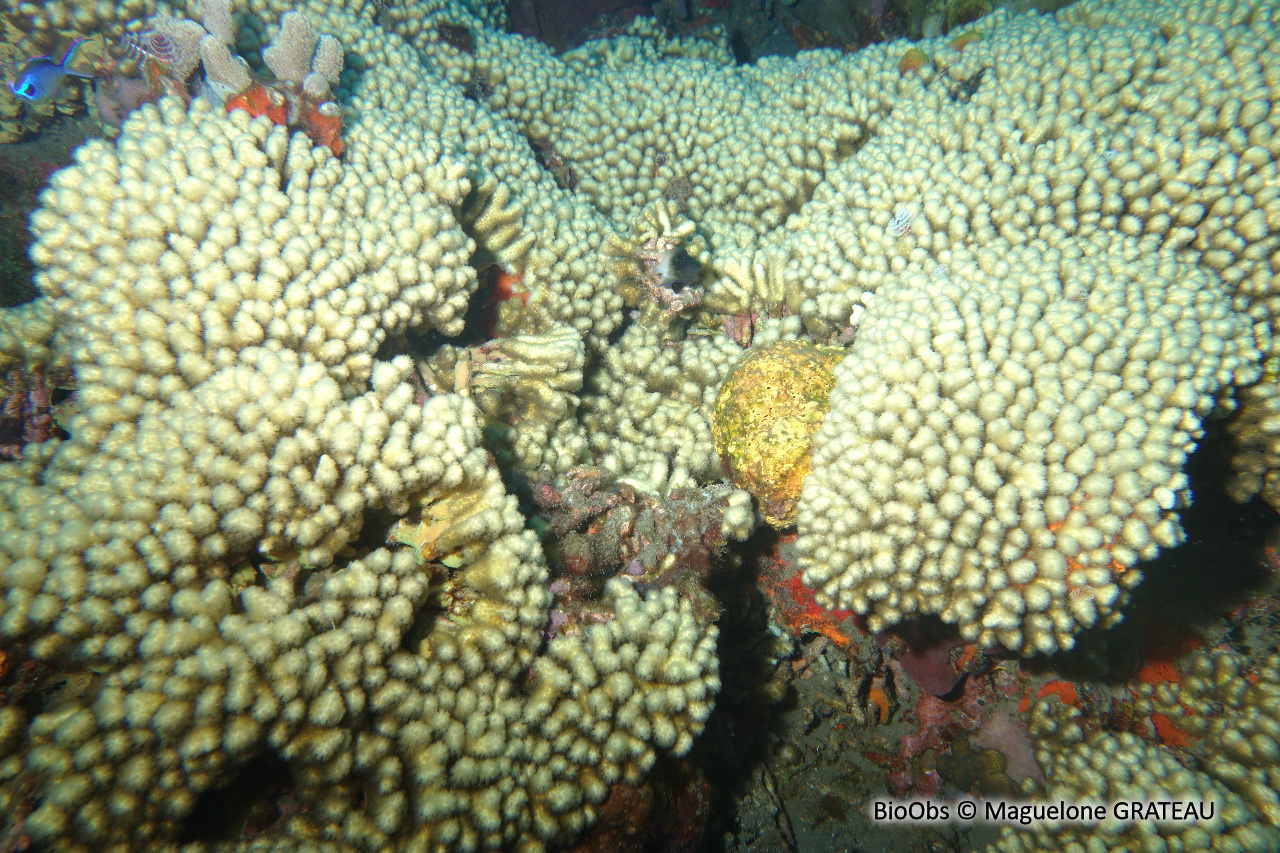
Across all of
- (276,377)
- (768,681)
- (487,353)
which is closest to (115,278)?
(276,377)

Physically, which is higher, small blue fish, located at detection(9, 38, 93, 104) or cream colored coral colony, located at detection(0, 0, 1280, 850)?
small blue fish, located at detection(9, 38, 93, 104)

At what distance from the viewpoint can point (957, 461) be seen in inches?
101

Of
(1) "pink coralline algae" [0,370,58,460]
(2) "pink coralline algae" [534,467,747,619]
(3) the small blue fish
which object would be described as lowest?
(2) "pink coralline algae" [534,467,747,619]

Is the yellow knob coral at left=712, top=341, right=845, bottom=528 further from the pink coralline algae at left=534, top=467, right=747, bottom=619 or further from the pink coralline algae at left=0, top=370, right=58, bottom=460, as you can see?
the pink coralline algae at left=0, top=370, right=58, bottom=460

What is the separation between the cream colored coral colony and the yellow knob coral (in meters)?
0.18

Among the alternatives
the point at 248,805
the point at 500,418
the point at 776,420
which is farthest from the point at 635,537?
the point at 248,805

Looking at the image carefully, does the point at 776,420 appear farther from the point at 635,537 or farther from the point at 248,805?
the point at 248,805

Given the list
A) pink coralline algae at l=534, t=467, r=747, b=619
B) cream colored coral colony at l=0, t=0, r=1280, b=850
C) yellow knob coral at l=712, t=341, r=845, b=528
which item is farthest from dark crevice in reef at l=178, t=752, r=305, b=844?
yellow knob coral at l=712, t=341, r=845, b=528

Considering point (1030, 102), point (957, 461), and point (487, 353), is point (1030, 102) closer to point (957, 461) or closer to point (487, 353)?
point (957, 461)

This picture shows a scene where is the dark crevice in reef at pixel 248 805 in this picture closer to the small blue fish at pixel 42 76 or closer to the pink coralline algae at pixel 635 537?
the pink coralline algae at pixel 635 537

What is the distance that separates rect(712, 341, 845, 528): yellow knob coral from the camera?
10.1 ft

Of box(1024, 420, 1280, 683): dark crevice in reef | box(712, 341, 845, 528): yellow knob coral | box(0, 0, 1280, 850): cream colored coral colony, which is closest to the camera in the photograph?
box(0, 0, 1280, 850): cream colored coral colony

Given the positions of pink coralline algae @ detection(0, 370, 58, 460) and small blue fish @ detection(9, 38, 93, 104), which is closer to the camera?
pink coralline algae @ detection(0, 370, 58, 460)

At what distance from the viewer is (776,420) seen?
10.3 ft
